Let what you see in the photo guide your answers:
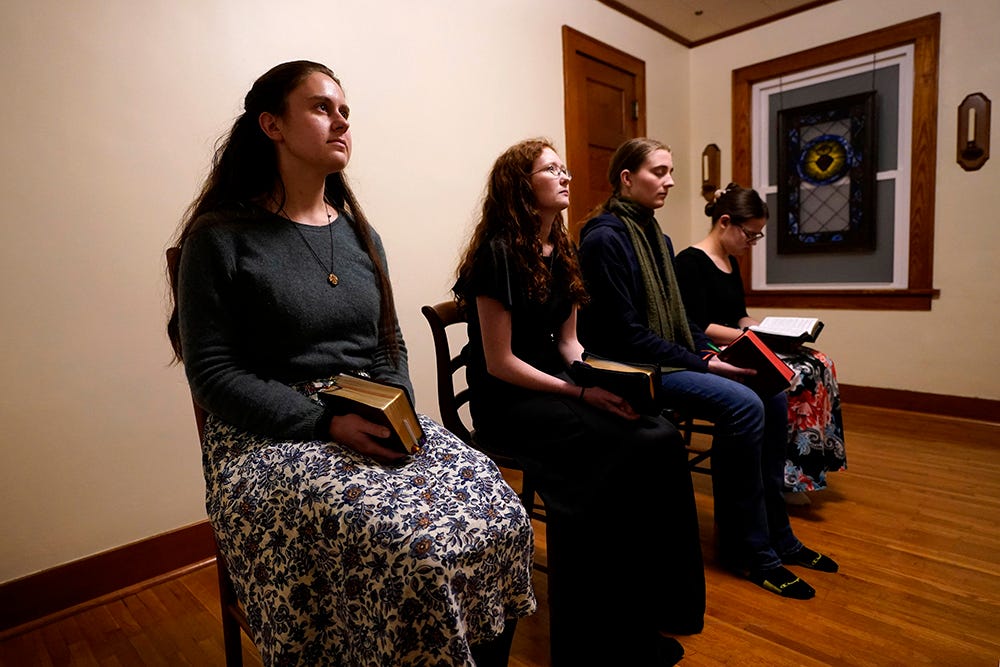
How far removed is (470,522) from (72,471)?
143cm

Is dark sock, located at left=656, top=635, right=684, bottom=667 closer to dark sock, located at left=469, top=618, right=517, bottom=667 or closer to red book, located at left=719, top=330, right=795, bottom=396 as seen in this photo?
dark sock, located at left=469, top=618, right=517, bottom=667

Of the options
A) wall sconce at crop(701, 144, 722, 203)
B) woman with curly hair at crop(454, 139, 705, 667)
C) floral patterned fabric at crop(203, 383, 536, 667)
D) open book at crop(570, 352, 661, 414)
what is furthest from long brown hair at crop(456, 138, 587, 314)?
wall sconce at crop(701, 144, 722, 203)

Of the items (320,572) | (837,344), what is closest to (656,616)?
(320,572)

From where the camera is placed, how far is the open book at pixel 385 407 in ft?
3.21

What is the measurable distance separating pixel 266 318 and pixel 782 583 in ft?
5.13

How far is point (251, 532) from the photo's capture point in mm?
975

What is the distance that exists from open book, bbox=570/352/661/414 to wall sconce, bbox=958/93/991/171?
2.96m

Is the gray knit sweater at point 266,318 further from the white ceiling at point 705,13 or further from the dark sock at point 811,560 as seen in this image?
the white ceiling at point 705,13

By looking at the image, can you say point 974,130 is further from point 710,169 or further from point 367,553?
point 367,553

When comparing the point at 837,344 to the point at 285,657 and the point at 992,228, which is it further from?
the point at 285,657

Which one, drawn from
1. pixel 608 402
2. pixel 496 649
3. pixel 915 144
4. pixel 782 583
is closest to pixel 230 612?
pixel 496 649

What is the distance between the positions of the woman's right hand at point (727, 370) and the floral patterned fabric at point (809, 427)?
382 mm

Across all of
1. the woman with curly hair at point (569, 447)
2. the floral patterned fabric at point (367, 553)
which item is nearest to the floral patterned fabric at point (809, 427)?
the woman with curly hair at point (569, 447)

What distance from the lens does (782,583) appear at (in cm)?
172
